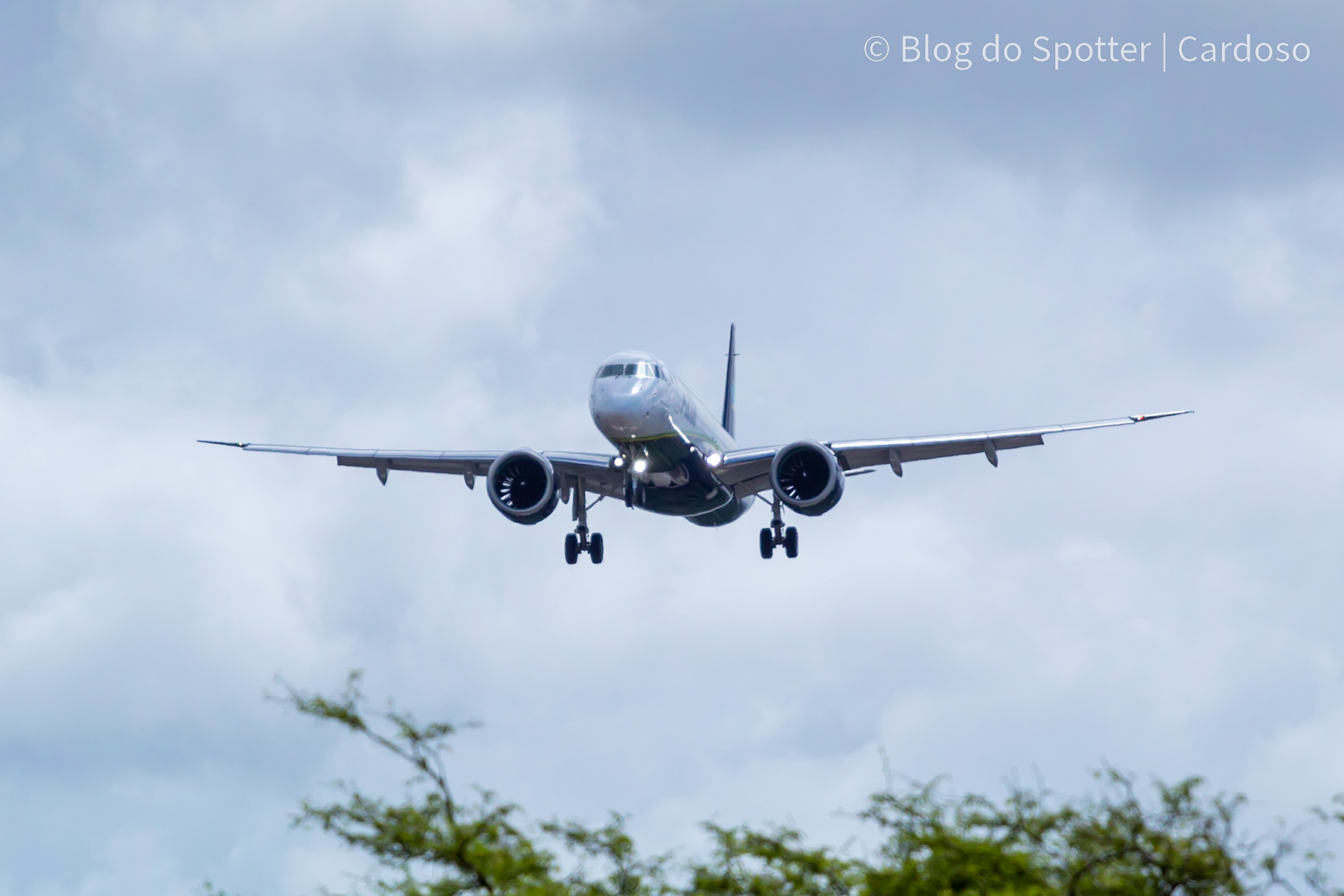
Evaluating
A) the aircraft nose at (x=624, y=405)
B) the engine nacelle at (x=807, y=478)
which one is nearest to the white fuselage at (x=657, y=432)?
the aircraft nose at (x=624, y=405)

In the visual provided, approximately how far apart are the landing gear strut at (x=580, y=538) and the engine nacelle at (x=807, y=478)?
625 cm

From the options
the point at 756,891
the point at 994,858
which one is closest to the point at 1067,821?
the point at 994,858

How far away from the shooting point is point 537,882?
1872 centimetres

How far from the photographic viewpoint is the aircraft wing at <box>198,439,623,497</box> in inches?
1594

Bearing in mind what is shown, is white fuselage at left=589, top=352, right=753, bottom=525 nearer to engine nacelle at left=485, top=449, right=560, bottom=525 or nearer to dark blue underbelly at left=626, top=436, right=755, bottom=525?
dark blue underbelly at left=626, top=436, right=755, bottom=525

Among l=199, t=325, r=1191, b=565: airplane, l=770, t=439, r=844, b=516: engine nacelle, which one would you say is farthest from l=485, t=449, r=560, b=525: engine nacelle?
l=770, t=439, r=844, b=516: engine nacelle

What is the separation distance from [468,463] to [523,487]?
3.18 metres

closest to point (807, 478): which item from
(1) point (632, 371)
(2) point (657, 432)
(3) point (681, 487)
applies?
(3) point (681, 487)

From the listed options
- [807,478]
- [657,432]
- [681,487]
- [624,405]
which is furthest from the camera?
[681,487]

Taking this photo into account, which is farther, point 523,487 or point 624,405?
point 523,487

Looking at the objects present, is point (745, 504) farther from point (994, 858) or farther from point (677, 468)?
point (994, 858)

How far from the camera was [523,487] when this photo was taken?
4003cm

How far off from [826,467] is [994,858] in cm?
2251

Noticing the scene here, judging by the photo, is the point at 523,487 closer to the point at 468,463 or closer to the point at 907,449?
the point at 468,463
